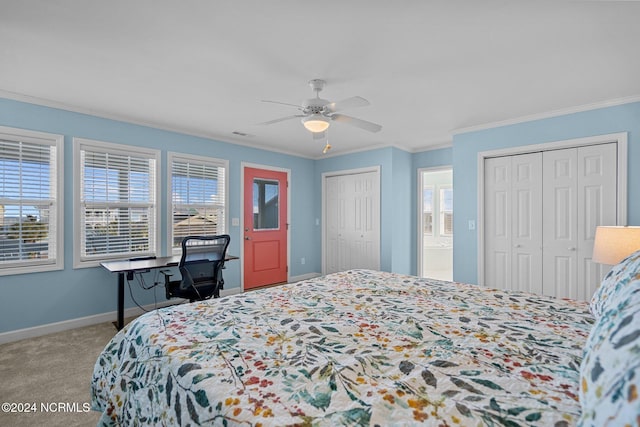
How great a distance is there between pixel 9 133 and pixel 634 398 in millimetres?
4500

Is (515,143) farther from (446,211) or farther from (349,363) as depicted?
(349,363)

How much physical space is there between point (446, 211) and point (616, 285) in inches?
244

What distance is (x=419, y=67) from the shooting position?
2.49m

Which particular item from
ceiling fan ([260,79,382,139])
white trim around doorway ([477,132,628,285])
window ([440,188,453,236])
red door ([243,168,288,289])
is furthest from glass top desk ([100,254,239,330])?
window ([440,188,453,236])

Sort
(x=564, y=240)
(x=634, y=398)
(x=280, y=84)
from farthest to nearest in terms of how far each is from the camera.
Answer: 1. (x=564, y=240)
2. (x=280, y=84)
3. (x=634, y=398)

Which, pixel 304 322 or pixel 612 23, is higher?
pixel 612 23

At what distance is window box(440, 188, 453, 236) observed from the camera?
7.06 metres

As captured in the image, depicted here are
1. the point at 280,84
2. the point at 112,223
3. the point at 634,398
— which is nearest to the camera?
the point at 634,398

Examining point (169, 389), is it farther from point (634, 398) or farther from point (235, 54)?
point (235, 54)

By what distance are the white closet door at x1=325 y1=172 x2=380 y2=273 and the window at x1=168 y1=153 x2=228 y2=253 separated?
207 centimetres

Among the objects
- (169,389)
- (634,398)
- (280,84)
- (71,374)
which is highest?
(280,84)

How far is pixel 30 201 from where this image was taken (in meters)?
3.16

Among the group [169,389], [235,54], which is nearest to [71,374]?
[169,389]

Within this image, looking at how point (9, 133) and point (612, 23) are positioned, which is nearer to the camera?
point (612, 23)
